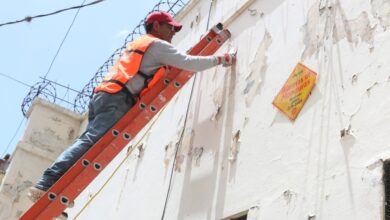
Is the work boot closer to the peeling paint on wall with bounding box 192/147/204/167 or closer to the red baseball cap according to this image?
the peeling paint on wall with bounding box 192/147/204/167

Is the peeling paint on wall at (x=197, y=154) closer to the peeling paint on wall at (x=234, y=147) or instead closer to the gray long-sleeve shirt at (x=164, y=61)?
the peeling paint on wall at (x=234, y=147)

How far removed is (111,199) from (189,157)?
1.58m

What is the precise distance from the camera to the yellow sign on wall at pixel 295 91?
3.23 metres

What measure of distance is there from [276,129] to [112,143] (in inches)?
48.7

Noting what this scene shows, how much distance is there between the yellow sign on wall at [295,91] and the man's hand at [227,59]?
86cm

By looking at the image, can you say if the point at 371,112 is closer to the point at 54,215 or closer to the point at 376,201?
the point at 376,201

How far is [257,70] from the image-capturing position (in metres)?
3.91

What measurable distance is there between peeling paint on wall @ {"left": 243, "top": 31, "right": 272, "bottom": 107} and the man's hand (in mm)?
305

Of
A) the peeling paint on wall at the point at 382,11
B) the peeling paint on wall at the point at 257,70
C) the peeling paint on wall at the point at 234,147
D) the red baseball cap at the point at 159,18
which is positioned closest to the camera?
the peeling paint on wall at the point at 382,11

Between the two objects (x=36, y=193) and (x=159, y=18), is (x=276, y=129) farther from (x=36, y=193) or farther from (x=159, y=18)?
(x=36, y=193)

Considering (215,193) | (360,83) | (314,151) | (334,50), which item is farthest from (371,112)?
(215,193)

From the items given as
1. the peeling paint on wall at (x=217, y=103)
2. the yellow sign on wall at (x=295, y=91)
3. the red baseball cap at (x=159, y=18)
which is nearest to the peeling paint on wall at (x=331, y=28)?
the yellow sign on wall at (x=295, y=91)

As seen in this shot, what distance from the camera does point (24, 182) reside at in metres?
7.76

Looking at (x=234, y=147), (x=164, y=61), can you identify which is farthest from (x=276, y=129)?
(x=164, y=61)
